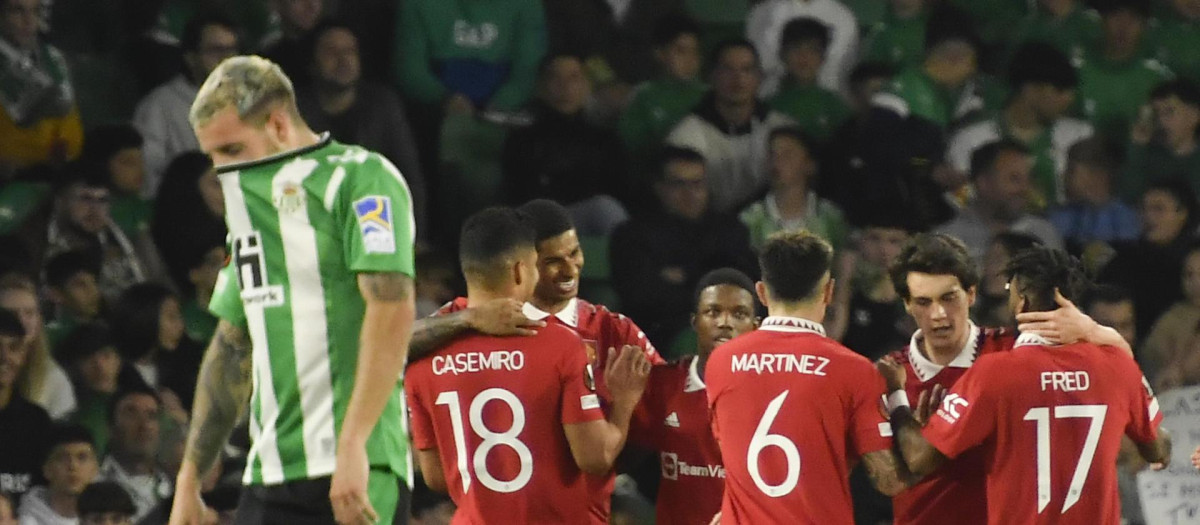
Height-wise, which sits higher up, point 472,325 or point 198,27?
point 198,27

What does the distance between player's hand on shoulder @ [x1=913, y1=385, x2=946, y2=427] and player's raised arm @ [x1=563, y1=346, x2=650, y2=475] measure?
84 centimetres

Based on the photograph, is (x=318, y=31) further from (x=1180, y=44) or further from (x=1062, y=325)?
(x=1062, y=325)

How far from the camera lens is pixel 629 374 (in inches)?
227

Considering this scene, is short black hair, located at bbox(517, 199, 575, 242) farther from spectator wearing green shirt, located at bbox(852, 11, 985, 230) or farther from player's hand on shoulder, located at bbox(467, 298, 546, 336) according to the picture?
spectator wearing green shirt, located at bbox(852, 11, 985, 230)

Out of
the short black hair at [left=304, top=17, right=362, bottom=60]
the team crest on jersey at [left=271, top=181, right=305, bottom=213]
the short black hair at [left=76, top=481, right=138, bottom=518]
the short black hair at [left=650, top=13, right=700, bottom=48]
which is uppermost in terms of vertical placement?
the short black hair at [left=304, top=17, right=362, bottom=60]

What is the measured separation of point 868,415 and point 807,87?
17.4 feet

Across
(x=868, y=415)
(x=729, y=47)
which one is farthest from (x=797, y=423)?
(x=729, y=47)

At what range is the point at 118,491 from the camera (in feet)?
26.6

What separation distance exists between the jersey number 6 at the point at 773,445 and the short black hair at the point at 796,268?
0.30 meters

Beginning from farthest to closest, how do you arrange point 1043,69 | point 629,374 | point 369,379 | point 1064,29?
1. point 1064,29
2. point 1043,69
3. point 629,374
4. point 369,379

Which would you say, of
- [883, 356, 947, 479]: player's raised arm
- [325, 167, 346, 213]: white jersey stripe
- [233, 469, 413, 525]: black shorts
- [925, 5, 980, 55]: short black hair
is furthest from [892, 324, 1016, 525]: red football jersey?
[925, 5, 980, 55]: short black hair

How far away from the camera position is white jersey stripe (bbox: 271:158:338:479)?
4.30 m

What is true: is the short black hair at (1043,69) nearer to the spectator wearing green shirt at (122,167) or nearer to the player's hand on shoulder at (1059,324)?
the spectator wearing green shirt at (122,167)

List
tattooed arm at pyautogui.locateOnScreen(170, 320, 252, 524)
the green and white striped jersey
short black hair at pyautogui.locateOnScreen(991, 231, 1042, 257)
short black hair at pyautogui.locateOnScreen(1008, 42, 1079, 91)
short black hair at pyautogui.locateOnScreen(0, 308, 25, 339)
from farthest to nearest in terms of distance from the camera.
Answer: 1. short black hair at pyautogui.locateOnScreen(1008, 42, 1079, 91)
2. short black hair at pyautogui.locateOnScreen(991, 231, 1042, 257)
3. short black hair at pyautogui.locateOnScreen(0, 308, 25, 339)
4. tattooed arm at pyautogui.locateOnScreen(170, 320, 252, 524)
5. the green and white striped jersey
